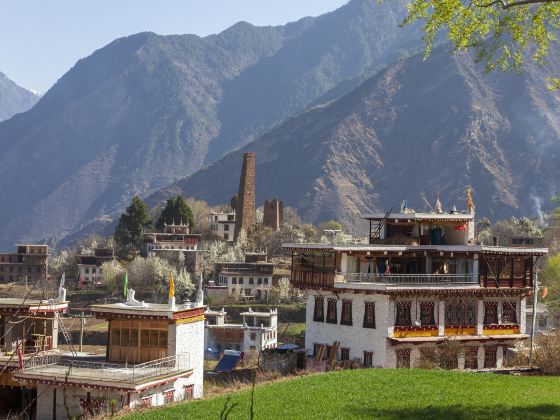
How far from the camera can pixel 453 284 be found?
45.7 metres

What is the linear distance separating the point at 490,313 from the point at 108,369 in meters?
22.0

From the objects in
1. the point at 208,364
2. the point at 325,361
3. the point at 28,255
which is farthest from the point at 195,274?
the point at 325,361

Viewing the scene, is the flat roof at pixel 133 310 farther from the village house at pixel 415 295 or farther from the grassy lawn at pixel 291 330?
the grassy lawn at pixel 291 330

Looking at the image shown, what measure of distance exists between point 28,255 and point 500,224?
250ft

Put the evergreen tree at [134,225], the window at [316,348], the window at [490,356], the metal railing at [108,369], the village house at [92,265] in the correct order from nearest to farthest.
→ 1. the metal railing at [108,369]
2. the window at [490,356]
3. the window at [316,348]
4. the village house at [92,265]
5. the evergreen tree at [134,225]

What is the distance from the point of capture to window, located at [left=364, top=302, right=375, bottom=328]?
1763 inches

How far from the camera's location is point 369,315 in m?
45.0

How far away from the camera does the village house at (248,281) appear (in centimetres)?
11200

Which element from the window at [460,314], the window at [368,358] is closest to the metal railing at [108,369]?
the window at [368,358]

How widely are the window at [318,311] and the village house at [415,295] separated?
53 millimetres

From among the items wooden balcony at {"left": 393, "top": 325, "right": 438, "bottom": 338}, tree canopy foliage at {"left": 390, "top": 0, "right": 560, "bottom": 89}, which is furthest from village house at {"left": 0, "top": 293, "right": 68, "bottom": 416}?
tree canopy foliage at {"left": 390, "top": 0, "right": 560, "bottom": 89}

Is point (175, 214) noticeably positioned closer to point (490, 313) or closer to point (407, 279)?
point (490, 313)

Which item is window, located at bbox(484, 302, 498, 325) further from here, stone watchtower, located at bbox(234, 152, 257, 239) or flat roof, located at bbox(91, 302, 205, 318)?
stone watchtower, located at bbox(234, 152, 257, 239)

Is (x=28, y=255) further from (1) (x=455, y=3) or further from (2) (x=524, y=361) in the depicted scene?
(1) (x=455, y=3)
